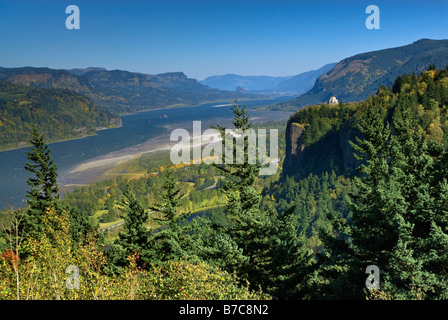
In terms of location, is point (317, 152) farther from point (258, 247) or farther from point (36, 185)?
point (258, 247)

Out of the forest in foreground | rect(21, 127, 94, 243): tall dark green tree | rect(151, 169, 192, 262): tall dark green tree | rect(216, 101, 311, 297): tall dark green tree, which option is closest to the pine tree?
rect(21, 127, 94, 243): tall dark green tree

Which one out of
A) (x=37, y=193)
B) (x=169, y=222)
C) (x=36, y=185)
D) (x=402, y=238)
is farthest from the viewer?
(x=37, y=193)

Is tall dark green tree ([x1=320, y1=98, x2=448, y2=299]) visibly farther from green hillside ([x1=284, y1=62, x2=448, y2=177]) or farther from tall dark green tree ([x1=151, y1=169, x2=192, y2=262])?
green hillside ([x1=284, y1=62, x2=448, y2=177])

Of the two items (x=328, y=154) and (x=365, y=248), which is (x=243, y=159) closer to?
(x=365, y=248)

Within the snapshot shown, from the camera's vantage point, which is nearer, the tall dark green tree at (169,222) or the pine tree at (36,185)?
the tall dark green tree at (169,222)
